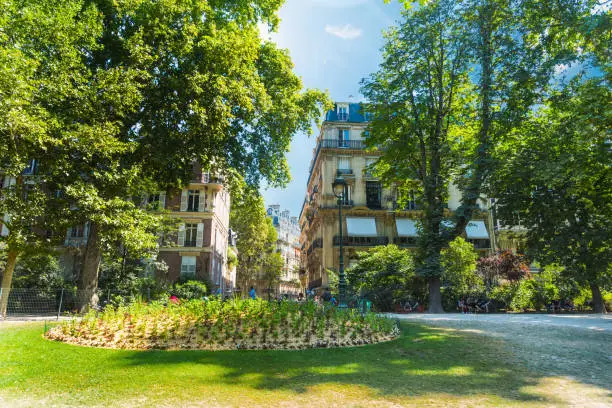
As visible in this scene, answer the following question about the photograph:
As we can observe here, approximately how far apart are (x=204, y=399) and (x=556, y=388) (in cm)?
467

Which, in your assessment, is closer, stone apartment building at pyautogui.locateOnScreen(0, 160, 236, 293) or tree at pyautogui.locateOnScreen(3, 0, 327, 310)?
tree at pyautogui.locateOnScreen(3, 0, 327, 310)

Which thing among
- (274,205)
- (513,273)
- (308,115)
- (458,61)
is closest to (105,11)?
(308,115)

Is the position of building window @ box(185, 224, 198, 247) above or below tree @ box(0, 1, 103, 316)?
below

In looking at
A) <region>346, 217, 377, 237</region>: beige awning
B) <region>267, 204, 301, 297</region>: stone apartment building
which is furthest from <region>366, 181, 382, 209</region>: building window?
<region>267, 204, 301, 297</region>: stone apartment building

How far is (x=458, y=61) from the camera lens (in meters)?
19.1

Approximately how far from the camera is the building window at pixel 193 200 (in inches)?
1387

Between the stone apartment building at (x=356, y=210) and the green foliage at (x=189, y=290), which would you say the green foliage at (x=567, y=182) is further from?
the green foliage at (x=189, y=290)

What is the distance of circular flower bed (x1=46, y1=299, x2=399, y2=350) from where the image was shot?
795 centimetres

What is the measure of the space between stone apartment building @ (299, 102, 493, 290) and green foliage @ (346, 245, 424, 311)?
41.3 ft

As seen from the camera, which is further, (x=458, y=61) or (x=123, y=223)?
(x=458, y=61)

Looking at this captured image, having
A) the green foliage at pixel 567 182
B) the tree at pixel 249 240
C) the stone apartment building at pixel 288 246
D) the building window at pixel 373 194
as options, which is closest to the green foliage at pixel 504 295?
the green foliage at pixel 567 182

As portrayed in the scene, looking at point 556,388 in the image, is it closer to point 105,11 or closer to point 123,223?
point 123,223

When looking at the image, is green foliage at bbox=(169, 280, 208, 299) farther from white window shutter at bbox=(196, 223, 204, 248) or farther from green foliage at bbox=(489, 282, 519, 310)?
green foliage at bbox=(489, 282, 519, 310)

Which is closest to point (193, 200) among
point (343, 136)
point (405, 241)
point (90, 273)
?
point (343, 136)
